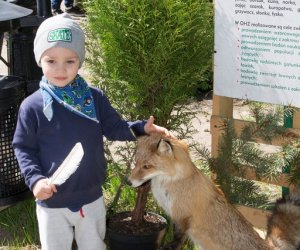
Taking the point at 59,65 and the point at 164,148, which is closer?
the point at 59,65

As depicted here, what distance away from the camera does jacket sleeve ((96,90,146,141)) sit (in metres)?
3.46


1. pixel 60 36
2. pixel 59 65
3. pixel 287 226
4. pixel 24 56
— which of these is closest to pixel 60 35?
pixel 60 36

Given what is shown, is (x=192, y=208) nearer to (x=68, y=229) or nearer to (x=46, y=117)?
(x=68, y=229)

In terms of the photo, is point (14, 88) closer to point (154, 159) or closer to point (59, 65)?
point (59, 65)

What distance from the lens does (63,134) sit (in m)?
3.22

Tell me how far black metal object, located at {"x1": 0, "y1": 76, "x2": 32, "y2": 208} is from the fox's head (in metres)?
1.09

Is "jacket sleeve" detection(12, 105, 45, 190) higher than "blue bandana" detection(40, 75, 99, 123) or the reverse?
the reverse

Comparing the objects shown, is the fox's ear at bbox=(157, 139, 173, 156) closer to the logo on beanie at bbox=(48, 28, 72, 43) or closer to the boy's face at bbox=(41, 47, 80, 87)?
the boy's face at bbox=(41, 47, 80, 87)

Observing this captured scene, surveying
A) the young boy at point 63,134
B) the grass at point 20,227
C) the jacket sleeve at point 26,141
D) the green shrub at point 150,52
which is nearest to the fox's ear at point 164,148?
the young boy at point 63,134

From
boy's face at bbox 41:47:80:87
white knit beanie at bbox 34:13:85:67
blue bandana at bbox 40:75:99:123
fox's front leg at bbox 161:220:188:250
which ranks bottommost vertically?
fox's front leg at bbox 161:220:188:250

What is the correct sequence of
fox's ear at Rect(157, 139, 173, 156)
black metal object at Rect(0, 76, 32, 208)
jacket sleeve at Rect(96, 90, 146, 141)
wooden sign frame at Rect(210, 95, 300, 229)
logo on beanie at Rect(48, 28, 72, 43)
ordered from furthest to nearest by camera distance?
wooden sign frame at Rect(210, 95, 300, 229) < black metal object at Rect(0, 76, 32, 208) < jacket sleeve at Rect(96, 90, 146, 141) < fox's ear at Rect(157, 139, 173, 156) < logo on beanie at Rect(48, 28, 72, 43)

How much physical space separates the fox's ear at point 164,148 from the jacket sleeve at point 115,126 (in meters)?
0.19

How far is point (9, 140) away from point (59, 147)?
1.02 m

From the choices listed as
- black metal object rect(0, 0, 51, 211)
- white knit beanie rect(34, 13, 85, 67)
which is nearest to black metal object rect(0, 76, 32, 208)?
black metal object rect(0, 0, 51, 211)
